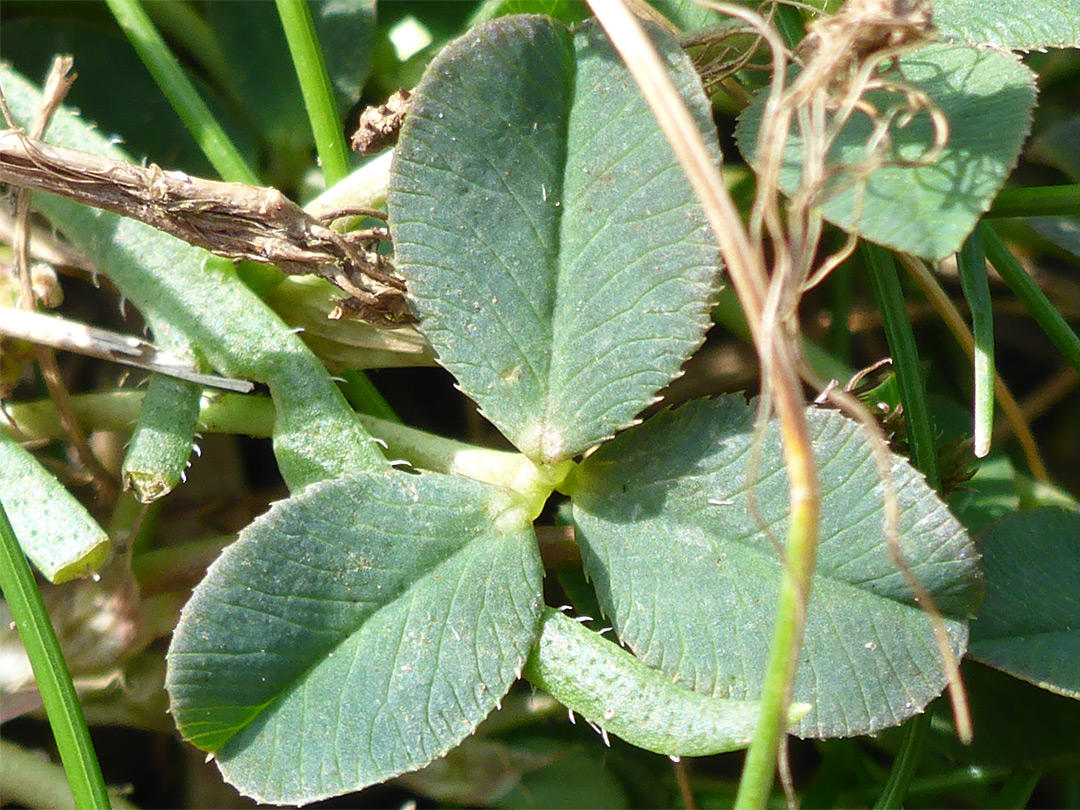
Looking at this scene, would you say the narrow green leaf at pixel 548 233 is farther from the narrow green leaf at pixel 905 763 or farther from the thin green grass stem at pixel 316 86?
the narrow green leaf at pixel 905 763

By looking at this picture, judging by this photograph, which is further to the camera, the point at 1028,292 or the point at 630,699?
the point at 1028,292

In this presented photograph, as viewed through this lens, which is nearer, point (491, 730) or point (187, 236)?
point (187, 236)

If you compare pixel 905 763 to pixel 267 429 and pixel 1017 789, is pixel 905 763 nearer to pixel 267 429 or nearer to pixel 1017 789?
pixel 1017 789

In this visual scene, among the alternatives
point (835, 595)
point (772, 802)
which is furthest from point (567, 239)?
point (772, 802)

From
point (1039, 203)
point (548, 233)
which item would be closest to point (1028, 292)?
point (1039, 203)

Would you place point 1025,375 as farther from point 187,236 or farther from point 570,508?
point 187,236

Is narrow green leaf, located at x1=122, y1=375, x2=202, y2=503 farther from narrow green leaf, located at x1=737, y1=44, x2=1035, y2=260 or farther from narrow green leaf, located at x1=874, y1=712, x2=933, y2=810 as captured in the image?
narrow green leaf, located at x1=874, y1=712, x2=933, y2=810

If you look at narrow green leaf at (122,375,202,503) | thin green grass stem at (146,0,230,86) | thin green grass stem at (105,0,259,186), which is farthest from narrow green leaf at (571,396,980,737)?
thin green grass stem at (146,0,230,86)
